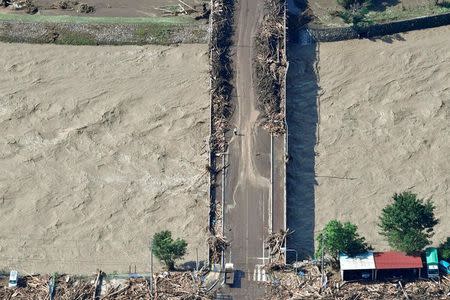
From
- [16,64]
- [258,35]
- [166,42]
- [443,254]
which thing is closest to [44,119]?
[16,64]

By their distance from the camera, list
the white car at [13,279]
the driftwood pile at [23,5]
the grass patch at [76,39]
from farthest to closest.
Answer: the driftwood pile at [23,5] < the grass patch at [76,39] < the white car at [13,279]

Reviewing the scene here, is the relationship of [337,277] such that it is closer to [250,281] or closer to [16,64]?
[250,281]

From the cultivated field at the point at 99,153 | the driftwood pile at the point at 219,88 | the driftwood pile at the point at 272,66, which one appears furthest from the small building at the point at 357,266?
the driftwood pile at the point at 272,66

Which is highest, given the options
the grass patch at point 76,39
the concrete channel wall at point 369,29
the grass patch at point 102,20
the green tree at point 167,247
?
the grass patch at point 102,20

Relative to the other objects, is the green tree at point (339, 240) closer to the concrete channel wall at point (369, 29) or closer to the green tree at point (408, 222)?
the green tree at point (408, 222)

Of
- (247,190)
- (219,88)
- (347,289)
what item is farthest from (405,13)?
(347,289)

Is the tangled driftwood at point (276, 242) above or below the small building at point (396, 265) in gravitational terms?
above

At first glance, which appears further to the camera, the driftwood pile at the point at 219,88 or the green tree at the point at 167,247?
the driftwood pile at the point at 219,88
